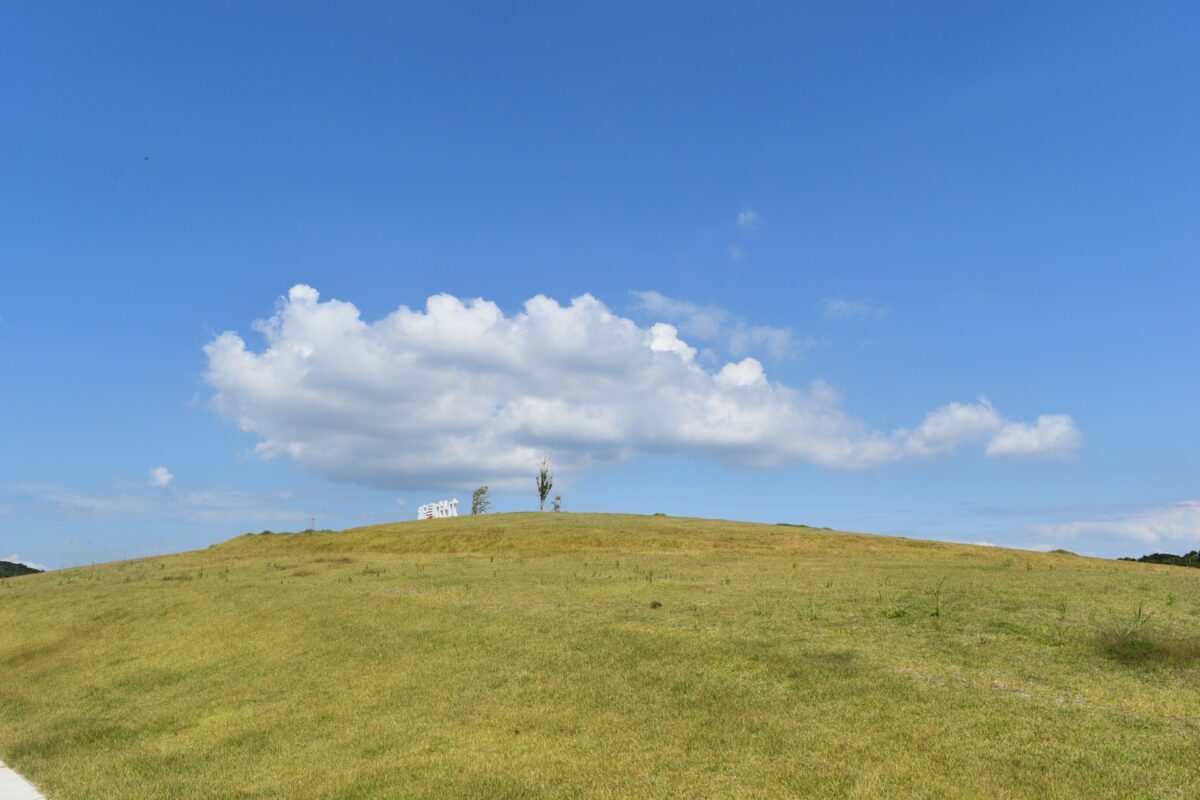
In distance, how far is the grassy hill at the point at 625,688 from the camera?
13344 mm

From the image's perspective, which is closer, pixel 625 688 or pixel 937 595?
pixel 625 688

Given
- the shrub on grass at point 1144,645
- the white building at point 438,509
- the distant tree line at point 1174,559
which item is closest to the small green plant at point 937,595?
the shrub on grass at point 1144,645

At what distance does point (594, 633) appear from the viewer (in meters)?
23.0

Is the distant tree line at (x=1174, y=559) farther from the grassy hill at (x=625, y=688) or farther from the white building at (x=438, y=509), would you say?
the white building at (x=438, y=509)

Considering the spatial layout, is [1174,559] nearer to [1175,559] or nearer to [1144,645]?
[1175,559]

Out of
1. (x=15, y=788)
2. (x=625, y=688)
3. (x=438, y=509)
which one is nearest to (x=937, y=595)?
(x=625, y=688)

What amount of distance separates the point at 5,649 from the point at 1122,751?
4015 centimetres

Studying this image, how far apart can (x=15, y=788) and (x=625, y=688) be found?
1384 cm

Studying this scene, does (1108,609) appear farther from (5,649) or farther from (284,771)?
(5,649)

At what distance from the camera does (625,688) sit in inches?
718

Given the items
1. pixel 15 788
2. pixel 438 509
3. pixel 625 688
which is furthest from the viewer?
pixel 438 509

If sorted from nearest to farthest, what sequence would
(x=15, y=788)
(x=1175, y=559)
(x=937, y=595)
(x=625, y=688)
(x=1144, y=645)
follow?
(x=15, y=788) → (x=1144, y=645) → (x=625, y=688) → (x=937, y=595) → (x=1175, y=559)

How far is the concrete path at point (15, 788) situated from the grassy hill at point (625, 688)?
520 millimetres

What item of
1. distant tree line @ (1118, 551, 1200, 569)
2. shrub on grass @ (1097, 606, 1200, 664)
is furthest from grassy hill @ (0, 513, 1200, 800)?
distant tree line @ (1118, 551, 1200, 569)
